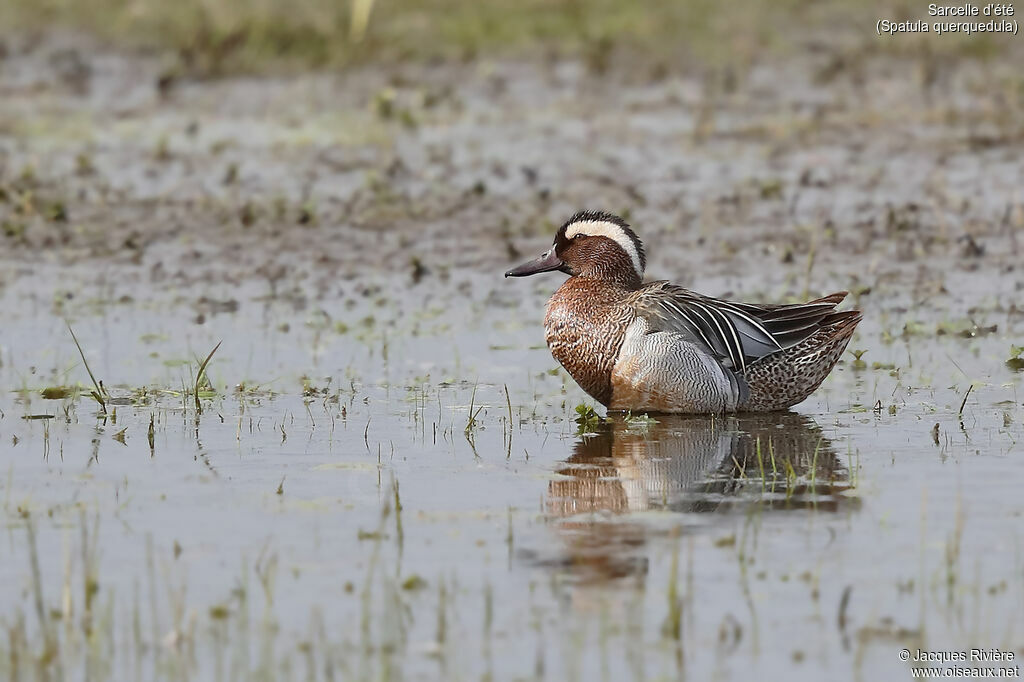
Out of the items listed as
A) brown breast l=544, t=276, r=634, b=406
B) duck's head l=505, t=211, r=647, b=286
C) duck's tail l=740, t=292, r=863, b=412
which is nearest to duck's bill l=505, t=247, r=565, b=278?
duck's head l=505, t=211, r=647, b=286

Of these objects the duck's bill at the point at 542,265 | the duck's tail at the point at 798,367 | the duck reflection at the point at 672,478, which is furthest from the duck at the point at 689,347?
the duck's bill at the point at 542,265

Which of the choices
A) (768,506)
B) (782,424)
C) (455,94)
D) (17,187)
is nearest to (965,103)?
(455,94)

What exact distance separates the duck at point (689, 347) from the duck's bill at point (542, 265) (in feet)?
0.93

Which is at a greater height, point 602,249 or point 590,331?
point 602,249

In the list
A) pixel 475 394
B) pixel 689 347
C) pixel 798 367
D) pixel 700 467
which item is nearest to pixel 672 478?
pixel 700 467

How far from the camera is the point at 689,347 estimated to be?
8.12 metres

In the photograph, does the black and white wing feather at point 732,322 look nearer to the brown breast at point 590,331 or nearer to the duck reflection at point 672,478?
the brown breast at point 590,331

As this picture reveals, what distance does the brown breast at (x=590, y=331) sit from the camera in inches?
324

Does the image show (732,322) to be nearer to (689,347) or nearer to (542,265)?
(689,347)

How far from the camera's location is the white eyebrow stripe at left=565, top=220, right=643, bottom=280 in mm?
8609

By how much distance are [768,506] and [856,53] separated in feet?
43.0

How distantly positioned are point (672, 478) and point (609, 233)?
6.28ft

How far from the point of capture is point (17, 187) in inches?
540

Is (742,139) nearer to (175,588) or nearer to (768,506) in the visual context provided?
(768,506)
